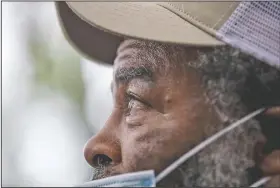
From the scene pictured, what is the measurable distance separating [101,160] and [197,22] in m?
0.47

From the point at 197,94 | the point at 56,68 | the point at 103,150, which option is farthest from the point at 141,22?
the point at 56,68

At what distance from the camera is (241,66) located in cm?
182

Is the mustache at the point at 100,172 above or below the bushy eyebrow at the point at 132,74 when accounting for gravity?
below

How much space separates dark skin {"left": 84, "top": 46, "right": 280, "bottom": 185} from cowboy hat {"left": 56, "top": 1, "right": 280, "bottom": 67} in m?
0.11

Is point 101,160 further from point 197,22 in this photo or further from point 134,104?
point 197,22

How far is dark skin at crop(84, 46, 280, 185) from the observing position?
1.83m

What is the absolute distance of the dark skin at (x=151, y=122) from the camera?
1834 mm

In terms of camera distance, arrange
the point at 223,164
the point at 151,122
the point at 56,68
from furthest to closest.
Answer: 1. the point at 56,68
2. the point at 151,122
3. the point at 223,164

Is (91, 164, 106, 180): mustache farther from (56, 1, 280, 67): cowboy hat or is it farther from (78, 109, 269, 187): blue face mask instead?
(56, 1, 280, 67): cowboy hat

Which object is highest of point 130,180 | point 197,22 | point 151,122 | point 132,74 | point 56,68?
point 56,68

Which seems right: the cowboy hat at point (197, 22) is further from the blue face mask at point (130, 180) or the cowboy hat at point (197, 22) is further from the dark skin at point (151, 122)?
the blue face mask at point (130, 180)

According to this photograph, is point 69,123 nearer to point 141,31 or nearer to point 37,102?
point 37,102

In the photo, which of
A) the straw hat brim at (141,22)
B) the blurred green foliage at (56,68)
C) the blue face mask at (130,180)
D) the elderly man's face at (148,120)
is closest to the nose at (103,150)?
the elderly man's face at (148,120)

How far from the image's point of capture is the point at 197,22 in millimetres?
1896
